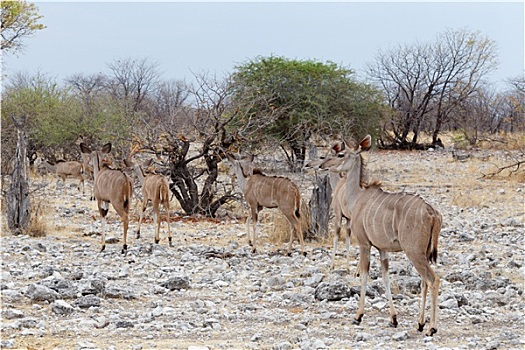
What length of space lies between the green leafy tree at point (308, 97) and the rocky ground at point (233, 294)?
31.1ft

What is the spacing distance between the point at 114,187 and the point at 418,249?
5.16 metres

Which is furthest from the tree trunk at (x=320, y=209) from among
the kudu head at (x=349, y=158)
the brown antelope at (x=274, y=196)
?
the kudu head at (x=349, y=158)

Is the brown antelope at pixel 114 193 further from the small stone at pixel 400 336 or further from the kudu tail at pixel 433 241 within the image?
the kudu tail at pixel 433 241

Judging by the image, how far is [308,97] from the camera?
20.4 metres

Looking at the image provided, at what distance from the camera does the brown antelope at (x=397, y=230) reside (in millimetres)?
5133

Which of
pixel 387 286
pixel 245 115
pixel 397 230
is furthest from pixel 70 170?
pixel 397 230

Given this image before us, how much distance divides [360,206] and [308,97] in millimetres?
14744

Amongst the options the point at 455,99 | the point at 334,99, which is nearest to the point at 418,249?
the point at 334,99

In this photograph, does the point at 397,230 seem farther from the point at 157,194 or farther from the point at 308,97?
the point at 308,97

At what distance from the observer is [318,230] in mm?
10016

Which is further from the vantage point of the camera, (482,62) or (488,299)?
(482,62)

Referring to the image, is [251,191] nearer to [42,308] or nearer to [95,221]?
[95,221]

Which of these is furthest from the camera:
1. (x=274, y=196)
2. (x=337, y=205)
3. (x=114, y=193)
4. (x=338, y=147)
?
(x=274, y=196)

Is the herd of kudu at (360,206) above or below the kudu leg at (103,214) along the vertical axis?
above
